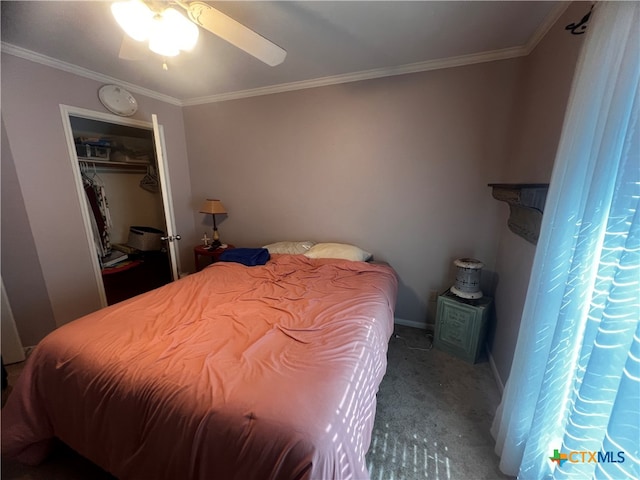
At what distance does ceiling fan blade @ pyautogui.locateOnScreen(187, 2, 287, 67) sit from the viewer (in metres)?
1.24

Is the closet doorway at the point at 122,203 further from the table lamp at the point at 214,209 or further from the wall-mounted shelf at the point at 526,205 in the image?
the wall-mounted shelf at the point at 526,205

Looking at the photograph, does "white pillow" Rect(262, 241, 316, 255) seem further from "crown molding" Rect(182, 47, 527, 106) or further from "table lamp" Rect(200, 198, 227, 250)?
"crown molding" Rect(182, 47, 527, 106)

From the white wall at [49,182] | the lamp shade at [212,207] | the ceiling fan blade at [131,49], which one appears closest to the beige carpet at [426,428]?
the white wall at [49,182]

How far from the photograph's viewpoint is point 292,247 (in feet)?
8.70

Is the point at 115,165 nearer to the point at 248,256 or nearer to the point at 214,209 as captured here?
the point at 214,209

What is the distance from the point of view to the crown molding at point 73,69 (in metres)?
1.87

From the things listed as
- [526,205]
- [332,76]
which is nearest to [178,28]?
[332,76]

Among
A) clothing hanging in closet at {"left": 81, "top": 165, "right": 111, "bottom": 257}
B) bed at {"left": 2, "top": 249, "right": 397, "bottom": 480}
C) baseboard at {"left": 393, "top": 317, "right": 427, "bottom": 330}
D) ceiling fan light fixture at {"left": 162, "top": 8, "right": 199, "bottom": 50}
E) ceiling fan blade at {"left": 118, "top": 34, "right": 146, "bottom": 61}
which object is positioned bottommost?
baseboard at {"left": 393, "top": 317, "right": 427, "bottom": 330}

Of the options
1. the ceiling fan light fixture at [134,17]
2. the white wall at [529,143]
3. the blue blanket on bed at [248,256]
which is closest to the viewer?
the ceiling fan light fixture at [134,17]

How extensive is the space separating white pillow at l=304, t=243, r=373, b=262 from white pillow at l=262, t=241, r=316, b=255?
103 millimetres

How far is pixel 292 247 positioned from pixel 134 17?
6.36 feet

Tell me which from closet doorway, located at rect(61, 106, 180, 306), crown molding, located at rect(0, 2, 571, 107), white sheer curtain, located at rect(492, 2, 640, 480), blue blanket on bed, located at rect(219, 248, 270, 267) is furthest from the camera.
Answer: closet doorway, located at rect(61, 106, 180, 306)

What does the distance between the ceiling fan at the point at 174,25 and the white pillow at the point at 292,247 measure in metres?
1.68

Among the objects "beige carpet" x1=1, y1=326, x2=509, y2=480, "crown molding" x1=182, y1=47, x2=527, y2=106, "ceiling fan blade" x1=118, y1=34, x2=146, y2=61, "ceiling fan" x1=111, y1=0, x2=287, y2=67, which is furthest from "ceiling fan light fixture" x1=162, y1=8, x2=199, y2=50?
"beige carpet" x1=1, y1=326, x2=509, y2=480
